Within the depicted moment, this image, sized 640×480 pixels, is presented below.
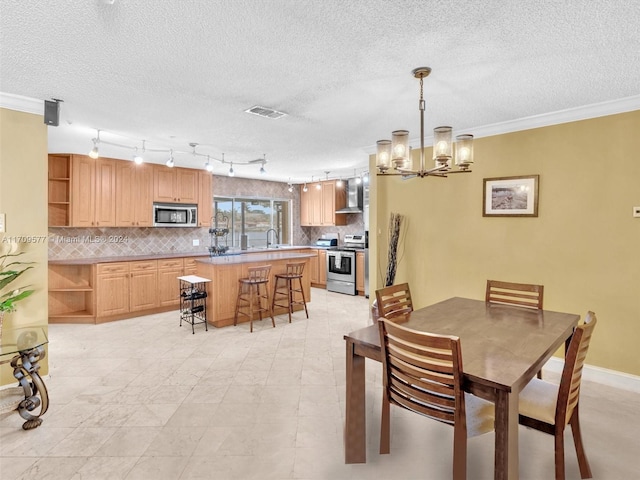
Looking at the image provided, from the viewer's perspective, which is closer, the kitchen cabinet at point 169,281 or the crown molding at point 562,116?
the crown molding at point 562,116

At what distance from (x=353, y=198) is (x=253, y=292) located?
327 centimetres

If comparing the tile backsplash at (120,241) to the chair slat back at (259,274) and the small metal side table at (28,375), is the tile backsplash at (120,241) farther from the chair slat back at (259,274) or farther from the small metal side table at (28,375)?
the small metal side table at (28,375)

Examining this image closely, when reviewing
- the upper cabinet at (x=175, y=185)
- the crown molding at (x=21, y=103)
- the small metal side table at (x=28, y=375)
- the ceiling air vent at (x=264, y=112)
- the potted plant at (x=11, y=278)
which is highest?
the ceiling air vent at (x=264, y=112)

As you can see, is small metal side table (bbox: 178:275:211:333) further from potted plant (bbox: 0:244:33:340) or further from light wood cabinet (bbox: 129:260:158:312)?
potted plant (bbox: 0:244:33:340)

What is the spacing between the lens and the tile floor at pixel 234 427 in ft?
6.55

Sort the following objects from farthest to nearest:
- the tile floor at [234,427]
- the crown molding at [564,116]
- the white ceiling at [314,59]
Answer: the crown molding at [564,116], the tile floor at [234,427], the white ceiling at [314,59]

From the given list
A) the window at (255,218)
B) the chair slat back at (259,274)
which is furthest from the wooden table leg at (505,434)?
the window at (255,218)

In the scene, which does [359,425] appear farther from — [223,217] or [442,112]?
[223,217]

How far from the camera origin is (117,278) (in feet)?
16.5

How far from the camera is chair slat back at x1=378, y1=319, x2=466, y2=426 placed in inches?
62.1

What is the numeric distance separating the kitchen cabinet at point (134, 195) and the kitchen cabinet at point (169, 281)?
76 centimetres

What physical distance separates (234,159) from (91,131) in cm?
196

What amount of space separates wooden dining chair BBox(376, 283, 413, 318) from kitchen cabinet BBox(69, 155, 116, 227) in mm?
4584

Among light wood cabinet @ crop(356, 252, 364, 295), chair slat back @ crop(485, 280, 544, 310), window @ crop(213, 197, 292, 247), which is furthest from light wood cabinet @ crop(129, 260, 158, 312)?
chair slat back @ crop(485, 280, 544, 310)
